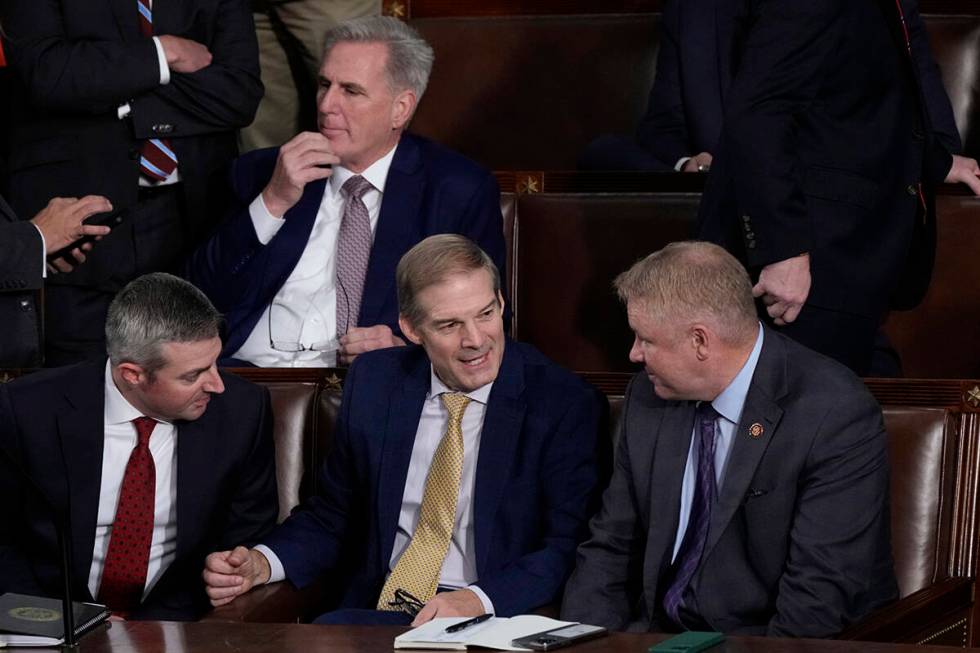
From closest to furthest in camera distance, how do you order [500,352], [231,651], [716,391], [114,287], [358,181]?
[231,651] < [716,391] < [500,352] < [358,181] < [114,287]

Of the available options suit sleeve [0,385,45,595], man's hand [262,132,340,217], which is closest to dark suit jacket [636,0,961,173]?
man's hand [262,132,340,217]

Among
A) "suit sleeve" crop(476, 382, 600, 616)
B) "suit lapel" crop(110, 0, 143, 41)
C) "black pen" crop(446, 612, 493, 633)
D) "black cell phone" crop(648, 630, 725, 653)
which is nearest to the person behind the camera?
"black cell phone" crop(648, 630, 725, 653)

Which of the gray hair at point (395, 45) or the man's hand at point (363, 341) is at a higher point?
the gray hair at point (395, 45)

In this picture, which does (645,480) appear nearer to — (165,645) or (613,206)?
(165,645)

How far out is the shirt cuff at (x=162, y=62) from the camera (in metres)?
3.85

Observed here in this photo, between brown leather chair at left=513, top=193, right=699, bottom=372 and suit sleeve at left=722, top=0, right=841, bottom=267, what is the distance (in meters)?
0.79

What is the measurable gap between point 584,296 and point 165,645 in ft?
5.96

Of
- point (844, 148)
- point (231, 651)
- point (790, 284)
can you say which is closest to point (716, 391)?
point (790, 284)

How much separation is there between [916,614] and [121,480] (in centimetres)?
149

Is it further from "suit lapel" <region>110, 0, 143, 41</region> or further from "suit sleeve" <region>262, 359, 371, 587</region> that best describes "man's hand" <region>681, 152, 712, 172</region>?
"suit lapel" <region>110, 0, 143, 41</region>

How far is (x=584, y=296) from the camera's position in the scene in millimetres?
3916

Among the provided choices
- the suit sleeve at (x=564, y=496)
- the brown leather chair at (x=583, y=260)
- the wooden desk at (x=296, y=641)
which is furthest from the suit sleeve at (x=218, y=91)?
the wooden desk at (x=296, y=641)

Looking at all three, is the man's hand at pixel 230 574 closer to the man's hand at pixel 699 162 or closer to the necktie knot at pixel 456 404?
the necktie knot at pixel 456 404

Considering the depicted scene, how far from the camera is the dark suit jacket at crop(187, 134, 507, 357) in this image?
12.0 ft
